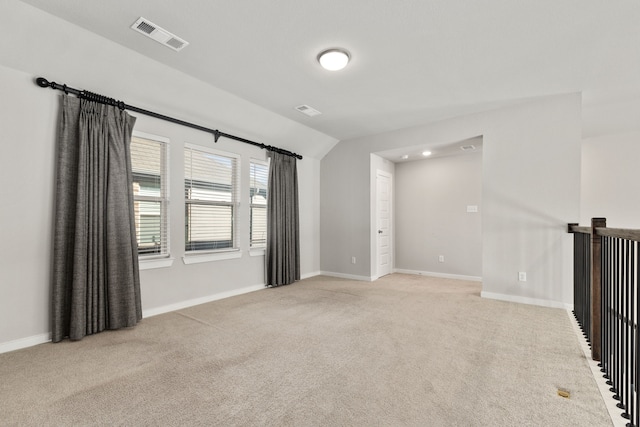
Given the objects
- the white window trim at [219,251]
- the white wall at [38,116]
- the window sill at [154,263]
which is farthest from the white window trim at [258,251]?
the white wall at [38,116]

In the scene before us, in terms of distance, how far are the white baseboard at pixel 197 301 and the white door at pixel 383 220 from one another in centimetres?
247

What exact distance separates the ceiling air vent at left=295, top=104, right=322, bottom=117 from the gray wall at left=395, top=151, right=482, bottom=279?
2804mm

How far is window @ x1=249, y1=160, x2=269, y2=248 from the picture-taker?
16.5 ft

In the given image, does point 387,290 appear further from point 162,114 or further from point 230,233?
point 162,114

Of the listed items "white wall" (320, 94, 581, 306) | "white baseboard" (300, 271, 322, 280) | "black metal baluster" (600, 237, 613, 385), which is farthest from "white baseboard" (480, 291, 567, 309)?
"white baseboard" (300, 271, 322, 280)

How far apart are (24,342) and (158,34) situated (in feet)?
9.80

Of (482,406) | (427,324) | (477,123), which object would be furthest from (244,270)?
(477,123)

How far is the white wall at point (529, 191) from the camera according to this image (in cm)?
384

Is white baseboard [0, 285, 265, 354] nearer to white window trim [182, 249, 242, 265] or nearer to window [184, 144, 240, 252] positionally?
white window trim [182, 249, 242, 265]

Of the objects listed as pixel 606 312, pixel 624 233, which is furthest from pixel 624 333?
pixel 624 233

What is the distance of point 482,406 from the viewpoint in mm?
1814

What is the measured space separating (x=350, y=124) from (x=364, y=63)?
199cm

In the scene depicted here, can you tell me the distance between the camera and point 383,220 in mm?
6188

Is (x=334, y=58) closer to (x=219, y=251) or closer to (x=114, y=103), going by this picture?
(x=114, y=103)
